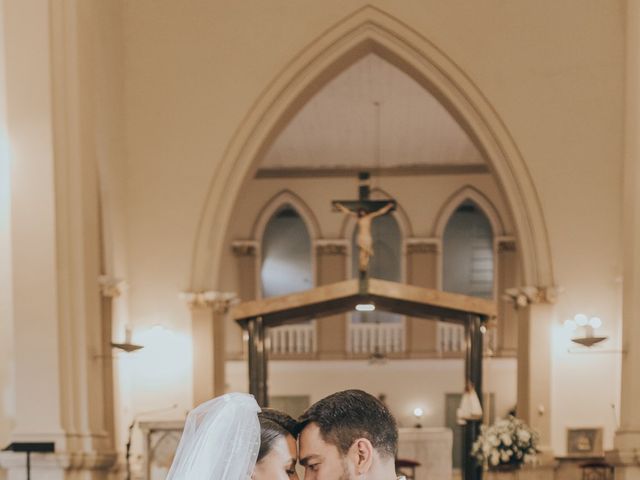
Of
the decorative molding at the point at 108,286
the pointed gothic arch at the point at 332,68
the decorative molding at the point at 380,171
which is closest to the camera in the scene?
the decorative molding at the point at 108,286

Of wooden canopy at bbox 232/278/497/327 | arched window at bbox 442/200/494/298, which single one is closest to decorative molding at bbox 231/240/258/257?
arched window at bbox 442/200/494/298

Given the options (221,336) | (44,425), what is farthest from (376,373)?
(44,425)

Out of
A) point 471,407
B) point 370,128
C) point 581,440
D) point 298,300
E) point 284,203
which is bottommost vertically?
point 581,440

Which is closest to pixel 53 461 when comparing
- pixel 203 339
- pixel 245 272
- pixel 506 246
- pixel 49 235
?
pixel 49 235

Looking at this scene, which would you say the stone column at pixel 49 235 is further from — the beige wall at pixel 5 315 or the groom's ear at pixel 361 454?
the groom's ear at pixel 361 454

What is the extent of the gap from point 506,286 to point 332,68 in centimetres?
943

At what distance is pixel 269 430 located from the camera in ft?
9.41

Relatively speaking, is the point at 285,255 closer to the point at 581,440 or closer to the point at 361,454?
the point at 581,440

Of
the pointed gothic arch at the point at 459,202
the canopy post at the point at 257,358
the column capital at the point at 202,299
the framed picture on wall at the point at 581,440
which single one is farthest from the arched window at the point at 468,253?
the canopy post at the point at 257,358

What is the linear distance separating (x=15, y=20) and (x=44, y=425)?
380 centimetres

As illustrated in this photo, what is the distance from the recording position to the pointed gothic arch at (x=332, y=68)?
37.5 ft

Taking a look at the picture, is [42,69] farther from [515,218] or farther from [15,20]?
[515,218]

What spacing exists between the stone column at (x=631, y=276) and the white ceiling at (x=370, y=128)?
5.74 metres

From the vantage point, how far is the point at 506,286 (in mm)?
19562
